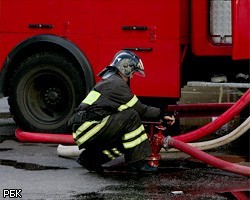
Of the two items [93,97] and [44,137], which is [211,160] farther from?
[44,137]

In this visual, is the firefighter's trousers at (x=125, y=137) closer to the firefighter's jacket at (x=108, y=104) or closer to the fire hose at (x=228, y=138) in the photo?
the firefighter's jacket at (x=108, y=104)

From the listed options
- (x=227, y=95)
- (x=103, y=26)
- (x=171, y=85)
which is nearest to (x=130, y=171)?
(x=171, y=85)

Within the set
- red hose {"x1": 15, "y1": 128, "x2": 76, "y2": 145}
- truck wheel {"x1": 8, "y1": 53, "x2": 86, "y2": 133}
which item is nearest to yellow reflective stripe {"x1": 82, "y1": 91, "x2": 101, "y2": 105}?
red hose {"x1": 15, "y1": 128, "x2": 76, "y2": 145}

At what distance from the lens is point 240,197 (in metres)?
6.37

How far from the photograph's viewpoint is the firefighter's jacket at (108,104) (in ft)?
23.5

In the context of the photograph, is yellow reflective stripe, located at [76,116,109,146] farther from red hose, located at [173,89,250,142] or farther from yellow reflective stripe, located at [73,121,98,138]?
red hose, located at [173,89,250,142]

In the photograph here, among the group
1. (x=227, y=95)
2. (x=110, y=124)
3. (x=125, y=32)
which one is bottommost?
(x=227, y=95)

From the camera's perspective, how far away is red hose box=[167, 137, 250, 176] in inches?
279

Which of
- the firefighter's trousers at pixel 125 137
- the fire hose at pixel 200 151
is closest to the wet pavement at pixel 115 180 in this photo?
the fire hose at pixel 200 151

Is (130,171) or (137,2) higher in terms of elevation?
(137,2)

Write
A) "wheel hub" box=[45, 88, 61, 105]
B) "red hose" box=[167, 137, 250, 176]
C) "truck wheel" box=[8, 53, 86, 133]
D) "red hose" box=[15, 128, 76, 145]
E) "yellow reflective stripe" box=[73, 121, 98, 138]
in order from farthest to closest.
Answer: "wheel hub" box=[45, 88, 61, 105], "truck wheel" box=[8, 53, 86, 133], "red hose" box=[15, 128, 76, 145], "yellow reflective stripe" box=[73, 121, 98, 138], "red hose" box=[167, 137, 250, 176]

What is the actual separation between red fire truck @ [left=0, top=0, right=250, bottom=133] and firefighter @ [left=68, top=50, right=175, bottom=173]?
A: 4.00 ft

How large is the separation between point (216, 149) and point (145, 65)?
120 cm

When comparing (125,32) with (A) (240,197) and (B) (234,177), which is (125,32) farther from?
(A) (240,197)
